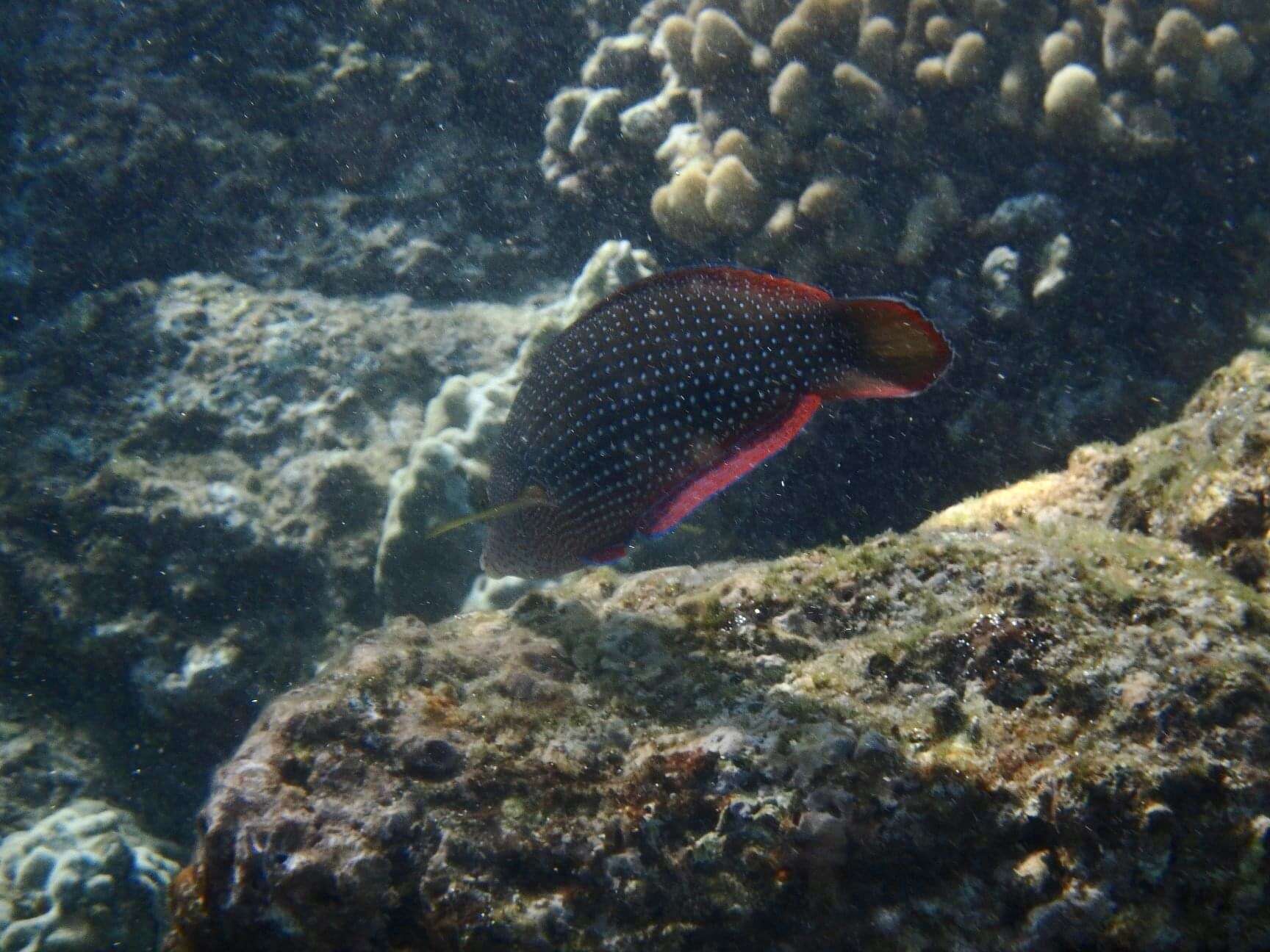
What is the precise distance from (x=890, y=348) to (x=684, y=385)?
642 millimetres

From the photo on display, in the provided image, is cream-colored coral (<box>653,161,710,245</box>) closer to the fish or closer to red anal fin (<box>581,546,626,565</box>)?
the fish

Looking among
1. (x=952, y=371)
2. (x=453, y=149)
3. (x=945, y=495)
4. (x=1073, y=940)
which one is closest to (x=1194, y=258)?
(x=952, y=371)

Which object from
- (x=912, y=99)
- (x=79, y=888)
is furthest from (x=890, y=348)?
(x=79, y=888)

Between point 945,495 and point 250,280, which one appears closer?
point 945,495

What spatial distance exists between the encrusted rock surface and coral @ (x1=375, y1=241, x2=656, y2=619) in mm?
2692

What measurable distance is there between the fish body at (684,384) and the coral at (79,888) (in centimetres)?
402

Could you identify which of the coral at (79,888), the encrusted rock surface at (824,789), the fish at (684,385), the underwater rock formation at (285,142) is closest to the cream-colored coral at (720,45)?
the underwater rock formation at (285,142)

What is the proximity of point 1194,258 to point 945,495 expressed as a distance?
2006mm

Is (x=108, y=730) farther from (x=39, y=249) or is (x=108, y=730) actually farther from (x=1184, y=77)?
(x=1184, y=77)

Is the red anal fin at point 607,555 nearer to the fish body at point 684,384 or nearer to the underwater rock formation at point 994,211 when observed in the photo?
the fish body at point 684,384

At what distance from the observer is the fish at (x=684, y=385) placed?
2201mm

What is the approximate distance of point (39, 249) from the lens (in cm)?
657

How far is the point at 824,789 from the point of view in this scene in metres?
1.76

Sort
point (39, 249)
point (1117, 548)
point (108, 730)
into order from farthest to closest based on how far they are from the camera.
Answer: point (39, 249), point (108, 730), point (1117, 548)
